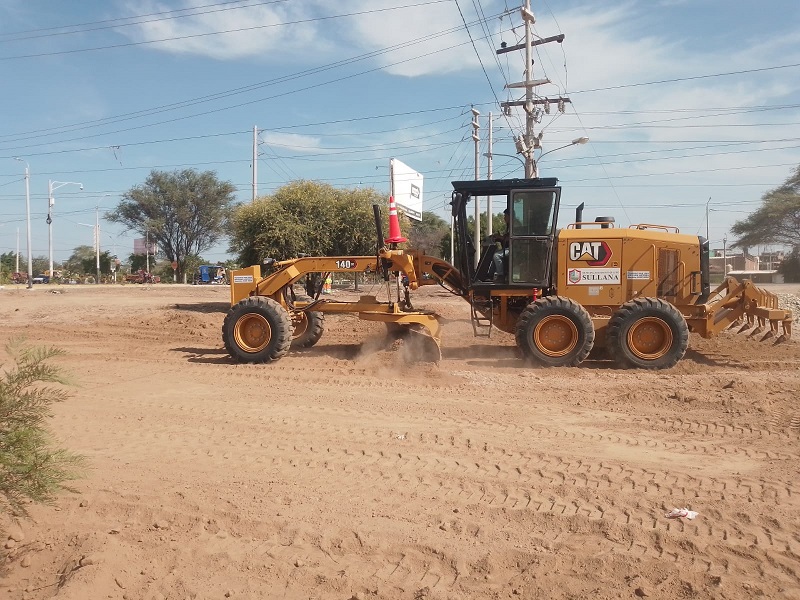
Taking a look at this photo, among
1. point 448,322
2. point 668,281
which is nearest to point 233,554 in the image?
point 668,281

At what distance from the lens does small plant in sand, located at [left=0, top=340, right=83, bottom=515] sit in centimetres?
420

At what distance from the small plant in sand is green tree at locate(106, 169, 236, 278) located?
5315cm

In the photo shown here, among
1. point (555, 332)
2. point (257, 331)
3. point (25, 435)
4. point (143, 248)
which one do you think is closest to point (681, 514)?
point (25, 435)

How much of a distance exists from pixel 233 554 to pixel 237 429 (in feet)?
9.41

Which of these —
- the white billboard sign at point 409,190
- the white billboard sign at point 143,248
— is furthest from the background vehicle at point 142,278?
the white billboard sign at point 409,190

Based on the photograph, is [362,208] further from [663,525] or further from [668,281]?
[663,525]

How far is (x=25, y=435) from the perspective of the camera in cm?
422

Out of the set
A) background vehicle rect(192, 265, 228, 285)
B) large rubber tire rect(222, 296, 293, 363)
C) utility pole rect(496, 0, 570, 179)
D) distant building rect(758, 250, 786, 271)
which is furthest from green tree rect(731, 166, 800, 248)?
large rubber tire rect(222, 296, 293, 363)

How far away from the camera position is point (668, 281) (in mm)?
11656

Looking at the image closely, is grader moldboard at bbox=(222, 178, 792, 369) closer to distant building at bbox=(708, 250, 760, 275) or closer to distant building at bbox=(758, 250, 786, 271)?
distant building at bbox=(758, 250, 786, 271)

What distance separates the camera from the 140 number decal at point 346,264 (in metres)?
12.0

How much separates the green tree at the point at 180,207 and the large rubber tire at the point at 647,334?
4853 centimetres

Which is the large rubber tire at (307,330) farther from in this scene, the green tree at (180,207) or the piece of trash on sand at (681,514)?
the green tree at (180,207)

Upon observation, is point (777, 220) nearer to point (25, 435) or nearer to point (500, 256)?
point (500, 256)
